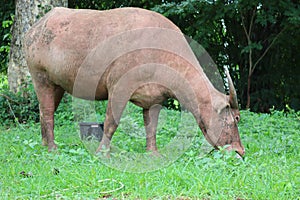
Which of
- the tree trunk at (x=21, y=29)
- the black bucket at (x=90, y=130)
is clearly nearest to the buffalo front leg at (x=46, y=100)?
the black bucket at (x=90, y=130)

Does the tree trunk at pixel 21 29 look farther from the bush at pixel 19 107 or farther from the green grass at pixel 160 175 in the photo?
the green grass at pixel 160 175

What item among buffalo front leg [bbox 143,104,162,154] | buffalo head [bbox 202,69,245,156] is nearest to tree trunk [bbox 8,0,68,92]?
buffalo front leg [bbox 143,104,162,154]

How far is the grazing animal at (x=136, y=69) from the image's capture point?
19.6 ft

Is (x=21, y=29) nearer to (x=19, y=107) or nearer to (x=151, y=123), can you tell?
(x=19, y=107)

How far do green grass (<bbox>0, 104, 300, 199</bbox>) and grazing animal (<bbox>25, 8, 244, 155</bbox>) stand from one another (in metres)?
0.47

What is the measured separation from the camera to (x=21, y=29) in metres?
10.7

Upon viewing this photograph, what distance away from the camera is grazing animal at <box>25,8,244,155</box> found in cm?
598

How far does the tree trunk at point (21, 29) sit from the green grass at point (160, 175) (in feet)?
12.6

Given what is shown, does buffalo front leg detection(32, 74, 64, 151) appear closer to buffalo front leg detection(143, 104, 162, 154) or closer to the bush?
buffalo front leg detection(143, 104, 162, 154)

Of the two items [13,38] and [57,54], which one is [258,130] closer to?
[57,54]

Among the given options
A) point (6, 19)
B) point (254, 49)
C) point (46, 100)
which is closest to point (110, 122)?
point (46, 100)

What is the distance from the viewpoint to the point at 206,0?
10195 millimetres

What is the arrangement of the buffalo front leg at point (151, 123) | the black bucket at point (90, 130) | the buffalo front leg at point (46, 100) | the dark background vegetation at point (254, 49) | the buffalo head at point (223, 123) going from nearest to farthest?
1. the buffalo head at point (223, 123)
2. the buffalo front leg at point (151, 123)
3. the buffalo front leg at point (46, 100)
4. the black bucket at point (90, 130)
5. the dark background vegetation at point (254, 49)

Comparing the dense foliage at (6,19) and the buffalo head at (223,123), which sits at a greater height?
the dense foliage at (6,19)
